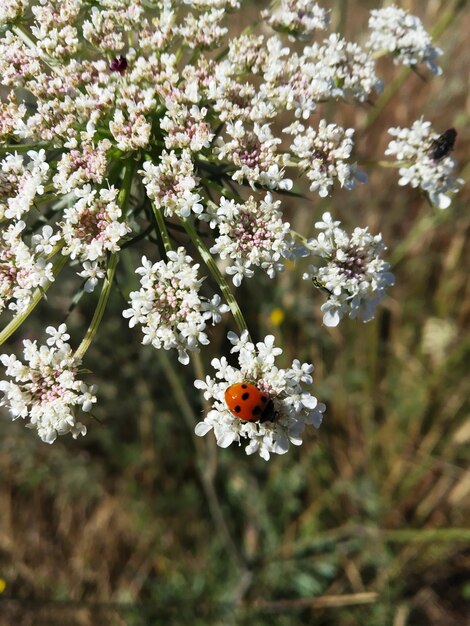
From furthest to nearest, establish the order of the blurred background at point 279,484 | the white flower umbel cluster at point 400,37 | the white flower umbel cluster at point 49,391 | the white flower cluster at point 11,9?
the blurred background at point 279,484 < the white flower umbel cluster at point 400,37 < the white flower cluster at point 11,9 < the white flower umbel cluster at point 49,391

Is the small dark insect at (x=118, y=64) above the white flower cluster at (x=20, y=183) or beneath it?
above

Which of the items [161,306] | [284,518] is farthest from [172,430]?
[161,306]

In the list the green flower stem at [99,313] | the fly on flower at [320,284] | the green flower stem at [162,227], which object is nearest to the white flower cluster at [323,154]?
the fly on flower at [320,284]

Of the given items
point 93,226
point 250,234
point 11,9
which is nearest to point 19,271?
point 93,226

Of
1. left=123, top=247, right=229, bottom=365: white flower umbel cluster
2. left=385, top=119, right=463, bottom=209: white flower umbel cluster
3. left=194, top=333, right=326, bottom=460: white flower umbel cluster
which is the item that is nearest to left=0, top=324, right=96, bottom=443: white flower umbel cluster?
left=123, top=247, right=229, bottom=365: white flower umbel cluster

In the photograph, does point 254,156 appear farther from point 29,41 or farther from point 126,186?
point 29,41

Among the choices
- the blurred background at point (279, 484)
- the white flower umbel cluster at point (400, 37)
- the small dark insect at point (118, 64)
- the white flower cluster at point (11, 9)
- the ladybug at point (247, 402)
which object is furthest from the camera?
the blurred background at point (279, 484)

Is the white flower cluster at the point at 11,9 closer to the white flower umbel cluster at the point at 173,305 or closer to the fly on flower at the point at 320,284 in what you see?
the white flower umbel cluster at the point at 173,305

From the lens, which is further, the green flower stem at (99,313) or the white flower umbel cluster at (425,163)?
the white flower umbel cluster at (425,163)
